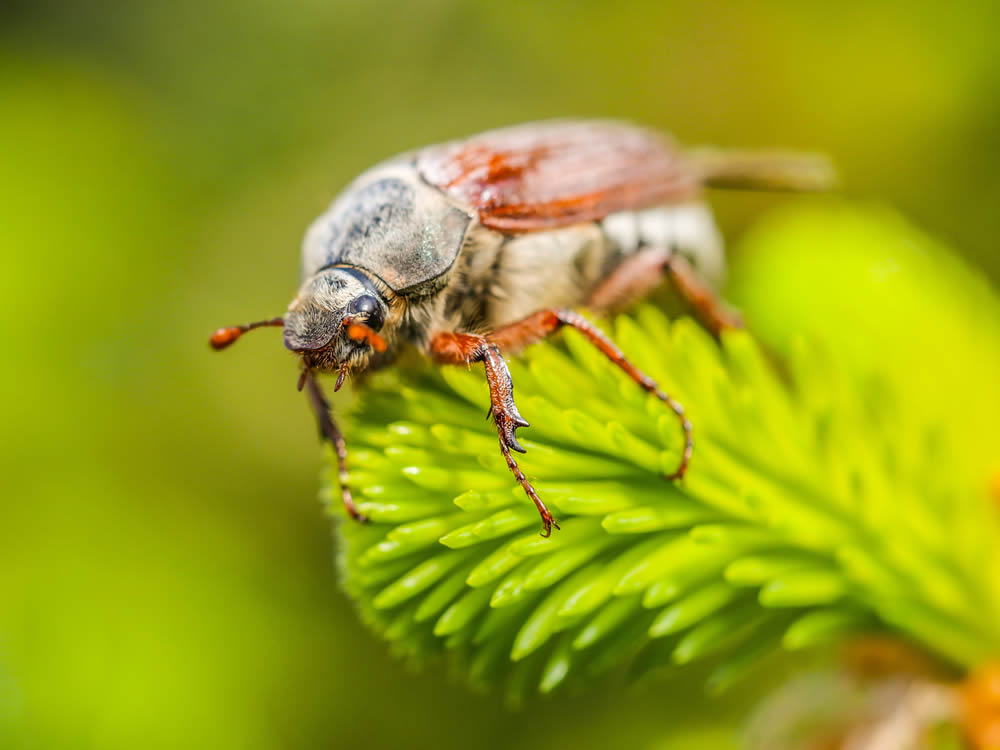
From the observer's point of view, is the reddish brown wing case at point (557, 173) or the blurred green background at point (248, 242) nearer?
the reddish brown wing case at point (557, 173)

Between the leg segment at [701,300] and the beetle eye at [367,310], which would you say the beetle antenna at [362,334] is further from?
the leg segment at [701,300]

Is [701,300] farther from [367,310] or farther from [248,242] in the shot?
[248,242]

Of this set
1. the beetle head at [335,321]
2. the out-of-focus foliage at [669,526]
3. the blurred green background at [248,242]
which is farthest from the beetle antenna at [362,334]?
the blurred green background at [248,242]

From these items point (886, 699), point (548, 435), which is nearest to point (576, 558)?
point (548, 435)

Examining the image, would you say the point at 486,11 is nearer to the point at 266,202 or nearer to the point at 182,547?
the point at 266,202

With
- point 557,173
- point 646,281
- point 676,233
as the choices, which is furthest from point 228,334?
point 676,233

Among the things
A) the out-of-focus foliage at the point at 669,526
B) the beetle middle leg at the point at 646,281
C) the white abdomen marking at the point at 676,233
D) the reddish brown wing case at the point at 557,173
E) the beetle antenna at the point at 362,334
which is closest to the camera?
the out-of-focus foliage at the point at 669,526
